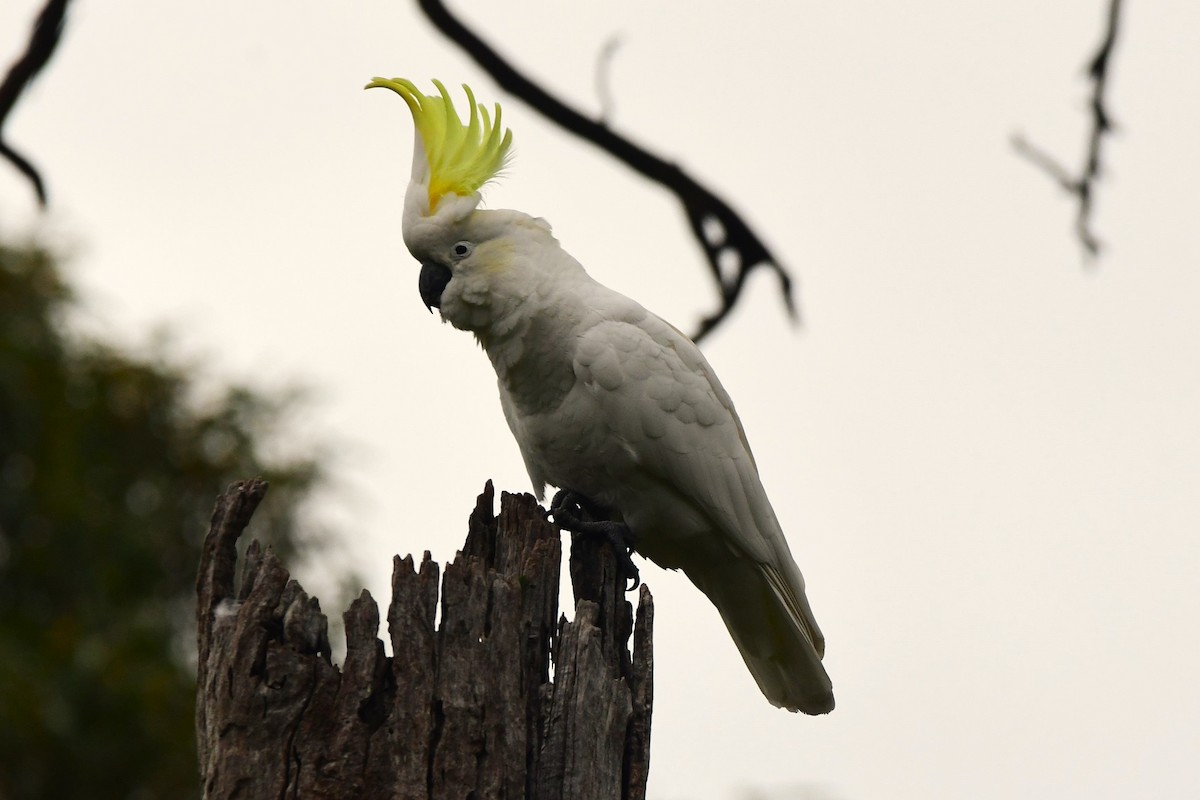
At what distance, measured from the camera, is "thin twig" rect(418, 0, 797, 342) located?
337 centimetres

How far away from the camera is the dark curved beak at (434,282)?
4031 mm

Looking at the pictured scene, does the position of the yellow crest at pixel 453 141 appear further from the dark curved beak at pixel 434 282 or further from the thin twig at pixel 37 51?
the thin twig at pixel 37 51

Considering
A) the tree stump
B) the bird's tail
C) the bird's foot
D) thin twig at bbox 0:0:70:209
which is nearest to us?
the tree stump

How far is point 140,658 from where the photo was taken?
28.3 ft

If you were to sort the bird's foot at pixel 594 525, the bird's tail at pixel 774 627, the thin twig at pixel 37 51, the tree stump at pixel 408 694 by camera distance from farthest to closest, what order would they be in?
the bird's tail at pixel 774 627
the bird's foot at pixel 594 525
the thin twig at pixel 37 51
the tree stump at pixel 408 694

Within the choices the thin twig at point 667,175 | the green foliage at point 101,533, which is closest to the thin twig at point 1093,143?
the thin twig at point 667,175

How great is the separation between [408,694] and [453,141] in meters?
1.75

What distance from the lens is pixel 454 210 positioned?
13.0 ft

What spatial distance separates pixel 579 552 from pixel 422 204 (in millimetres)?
1044

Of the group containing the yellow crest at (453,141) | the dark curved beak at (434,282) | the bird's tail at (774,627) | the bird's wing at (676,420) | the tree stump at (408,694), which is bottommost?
the tree stump at (408,694)

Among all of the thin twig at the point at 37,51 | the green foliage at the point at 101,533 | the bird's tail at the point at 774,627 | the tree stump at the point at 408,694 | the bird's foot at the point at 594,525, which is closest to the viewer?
the tree stump at the point at 408,694

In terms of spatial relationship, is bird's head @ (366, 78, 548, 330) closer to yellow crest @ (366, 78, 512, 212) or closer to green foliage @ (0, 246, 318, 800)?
yellow crest @ (366, 78, 512, 212)

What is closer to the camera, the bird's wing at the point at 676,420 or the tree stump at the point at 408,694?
the tree stump at the point at 408,694

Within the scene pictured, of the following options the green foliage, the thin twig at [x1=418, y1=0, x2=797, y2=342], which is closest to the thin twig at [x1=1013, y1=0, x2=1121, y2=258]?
the thin twig at [x1=418, y1=0, x2=797, y2=342]
